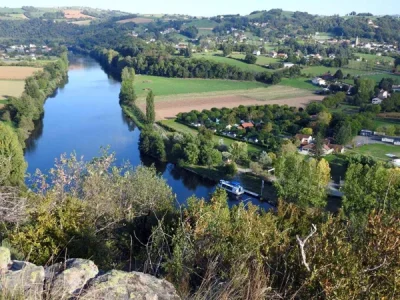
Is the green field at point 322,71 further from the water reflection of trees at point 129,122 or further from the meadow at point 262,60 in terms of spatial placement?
the water reflection of trees at point 129,122

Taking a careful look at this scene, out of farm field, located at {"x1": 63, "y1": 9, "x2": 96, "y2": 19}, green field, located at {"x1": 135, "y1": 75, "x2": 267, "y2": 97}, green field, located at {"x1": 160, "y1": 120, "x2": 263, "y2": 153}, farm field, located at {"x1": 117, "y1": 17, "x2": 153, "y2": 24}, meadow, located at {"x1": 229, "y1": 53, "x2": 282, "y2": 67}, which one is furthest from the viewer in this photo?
farm field, located at {"x1": 63, "y1": 9, "x2": 96, "y2": 19}

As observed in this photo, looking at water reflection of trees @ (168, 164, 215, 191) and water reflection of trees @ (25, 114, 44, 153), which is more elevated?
water reflection of trees @ (25, 114, 44, 153)

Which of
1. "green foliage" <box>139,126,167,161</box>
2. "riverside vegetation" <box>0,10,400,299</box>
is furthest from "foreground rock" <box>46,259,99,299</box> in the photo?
"green foliage" <box>139,126,167,161</box>

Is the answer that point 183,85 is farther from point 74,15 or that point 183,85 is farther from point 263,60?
point 74,15

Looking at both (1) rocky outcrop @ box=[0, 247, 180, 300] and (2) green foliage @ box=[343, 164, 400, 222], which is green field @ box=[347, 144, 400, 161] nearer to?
(2) green foliage @ box=[343, 164, 400, 222]

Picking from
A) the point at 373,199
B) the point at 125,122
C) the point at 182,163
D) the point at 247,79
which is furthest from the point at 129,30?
the point at 373,199

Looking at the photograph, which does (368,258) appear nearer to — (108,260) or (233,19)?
(108,260)
